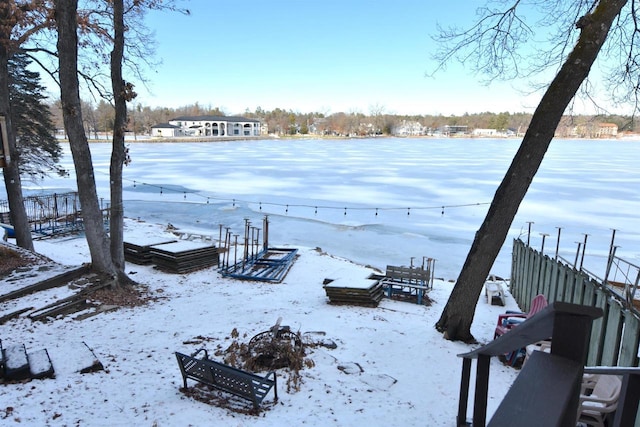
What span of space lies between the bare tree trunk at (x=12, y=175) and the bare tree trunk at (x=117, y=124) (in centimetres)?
290

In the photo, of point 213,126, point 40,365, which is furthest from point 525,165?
point 213,126

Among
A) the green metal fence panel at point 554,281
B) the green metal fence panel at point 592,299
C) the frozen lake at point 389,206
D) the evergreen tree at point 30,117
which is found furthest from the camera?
the evergreen tree at point 30,117

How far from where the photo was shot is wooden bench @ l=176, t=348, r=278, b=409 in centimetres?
461

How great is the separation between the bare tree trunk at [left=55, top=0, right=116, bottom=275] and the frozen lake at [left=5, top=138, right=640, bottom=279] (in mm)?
8291

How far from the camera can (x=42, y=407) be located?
14.5 feet

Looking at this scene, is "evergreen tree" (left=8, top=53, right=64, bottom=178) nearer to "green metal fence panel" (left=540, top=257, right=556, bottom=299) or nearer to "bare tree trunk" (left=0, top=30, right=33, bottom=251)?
"bare tree trunk" (left=0, top=30, right=33, bottom=251)

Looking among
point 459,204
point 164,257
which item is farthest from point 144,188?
point 459,204

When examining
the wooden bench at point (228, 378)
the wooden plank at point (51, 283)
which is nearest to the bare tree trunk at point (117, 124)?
the wooden plank at point (51, 283)

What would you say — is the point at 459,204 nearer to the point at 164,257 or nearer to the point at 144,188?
the point at 164,257

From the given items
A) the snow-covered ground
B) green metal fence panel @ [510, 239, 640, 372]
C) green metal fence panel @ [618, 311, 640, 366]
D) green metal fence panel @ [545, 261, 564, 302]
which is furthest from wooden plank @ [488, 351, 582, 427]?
green metal fence panel @ [545, 261, 564, 302]

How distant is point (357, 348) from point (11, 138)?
428 inches

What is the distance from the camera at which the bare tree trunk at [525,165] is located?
230 inches

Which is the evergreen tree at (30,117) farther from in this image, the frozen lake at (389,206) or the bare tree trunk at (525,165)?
the bare tree trunk at (525,165)

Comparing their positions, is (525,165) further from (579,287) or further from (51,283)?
(51,283)
